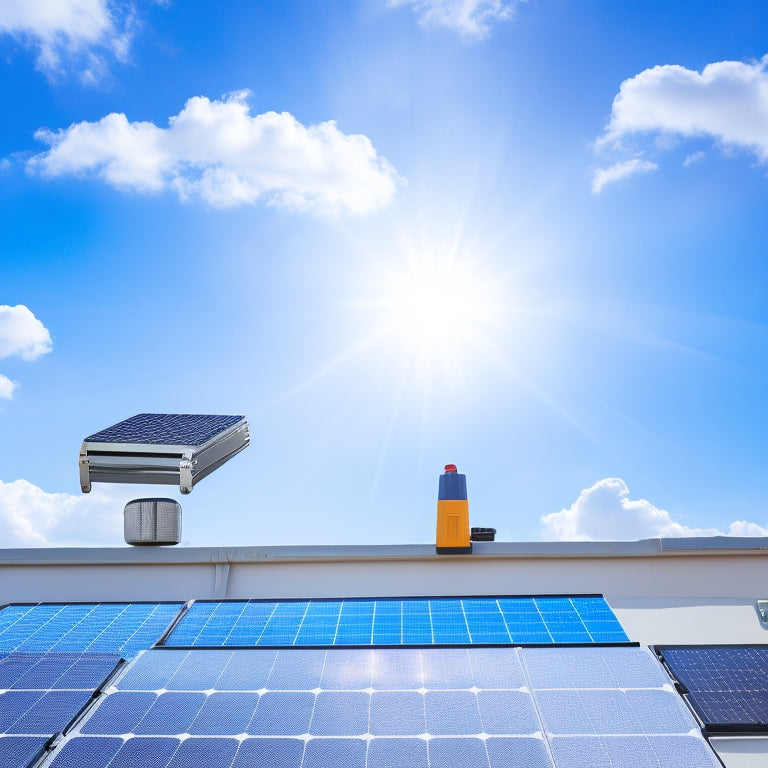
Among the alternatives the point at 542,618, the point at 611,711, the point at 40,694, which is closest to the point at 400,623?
the point at 542,618

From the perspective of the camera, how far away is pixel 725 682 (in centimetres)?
284

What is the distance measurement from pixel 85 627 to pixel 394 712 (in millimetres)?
1864

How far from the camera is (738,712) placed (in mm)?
2670

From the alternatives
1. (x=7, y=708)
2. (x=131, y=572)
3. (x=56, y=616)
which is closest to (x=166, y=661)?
(x=7, y=708)

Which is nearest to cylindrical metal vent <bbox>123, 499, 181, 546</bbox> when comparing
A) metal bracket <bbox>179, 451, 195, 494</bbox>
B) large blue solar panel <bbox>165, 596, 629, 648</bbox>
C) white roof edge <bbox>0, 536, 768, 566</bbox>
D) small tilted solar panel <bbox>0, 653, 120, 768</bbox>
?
white roof edge <bbox>0, 536, 768, 566</bbox>

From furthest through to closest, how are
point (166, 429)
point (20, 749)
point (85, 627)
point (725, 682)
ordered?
1. point (166, 429)
2. point (85, 627)
3. point (725, 682)
4. point (20, 749)

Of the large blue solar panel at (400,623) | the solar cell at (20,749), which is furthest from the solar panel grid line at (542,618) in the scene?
the solar cell at (20,749)

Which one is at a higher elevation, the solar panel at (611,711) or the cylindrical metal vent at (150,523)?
the cylindrical metal vent at (150,523)

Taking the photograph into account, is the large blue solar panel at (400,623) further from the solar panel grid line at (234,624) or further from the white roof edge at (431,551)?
the white roof edge at (431,551)

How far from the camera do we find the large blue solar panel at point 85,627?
342 centimetres

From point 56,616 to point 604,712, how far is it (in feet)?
9.23

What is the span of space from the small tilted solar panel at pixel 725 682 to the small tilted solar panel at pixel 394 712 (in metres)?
0.10

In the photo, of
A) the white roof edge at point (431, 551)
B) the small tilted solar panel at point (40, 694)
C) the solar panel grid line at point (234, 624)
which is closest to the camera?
the small tilted solar panel at point (40, 694)

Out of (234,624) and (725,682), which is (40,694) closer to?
(234,624)
